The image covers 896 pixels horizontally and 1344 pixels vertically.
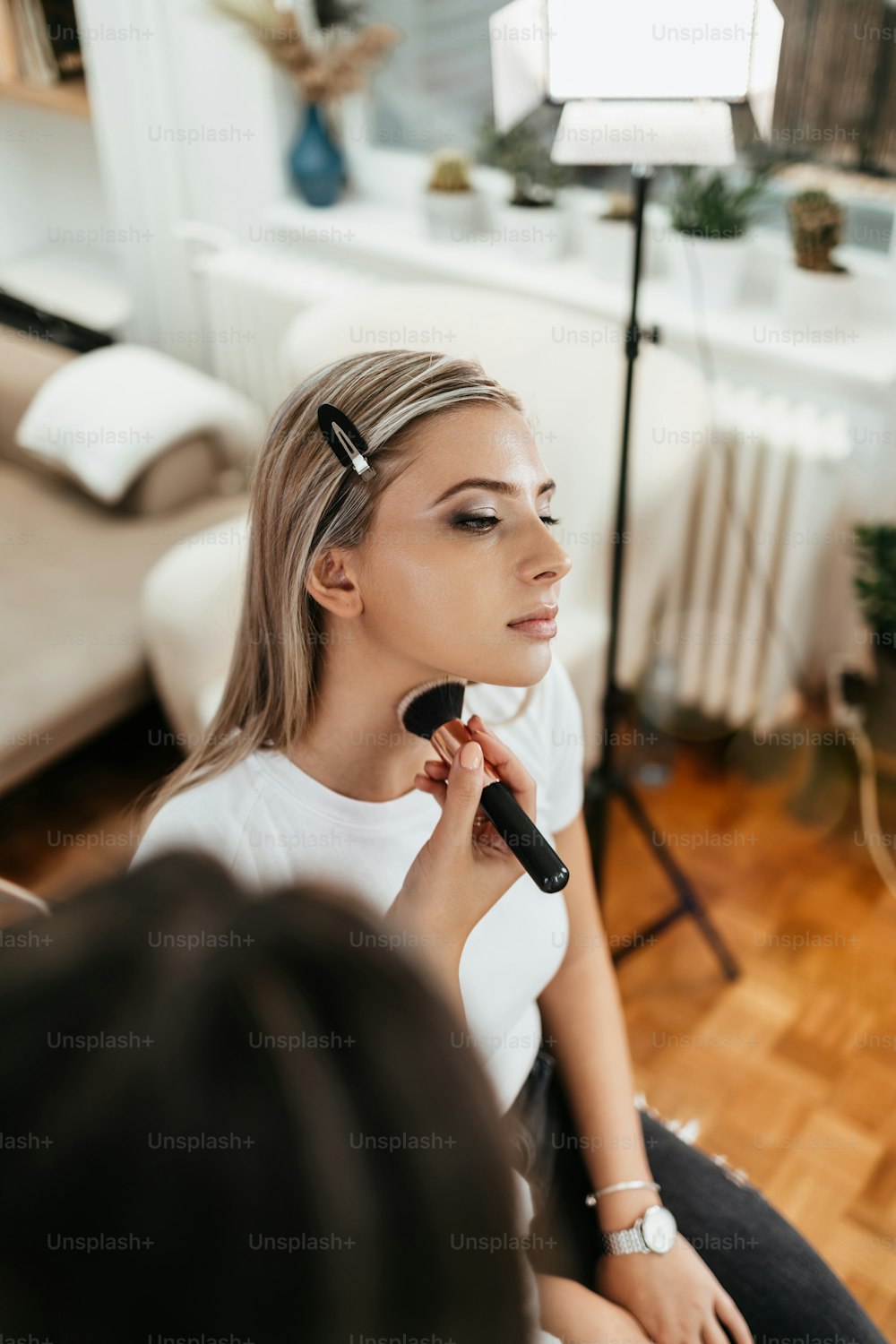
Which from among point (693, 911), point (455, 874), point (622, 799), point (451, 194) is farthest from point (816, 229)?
point (455, 874)

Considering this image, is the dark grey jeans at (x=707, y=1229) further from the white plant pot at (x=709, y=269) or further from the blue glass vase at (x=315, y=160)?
the blue glass vase at (x=315, y=160)

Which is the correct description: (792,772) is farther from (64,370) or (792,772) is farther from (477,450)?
(64,370)

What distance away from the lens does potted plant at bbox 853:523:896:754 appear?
1.97 meters

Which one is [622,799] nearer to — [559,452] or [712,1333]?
[559,452]

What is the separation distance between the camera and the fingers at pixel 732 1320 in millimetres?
1013

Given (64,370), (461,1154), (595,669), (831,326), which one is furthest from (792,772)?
(461,1154)

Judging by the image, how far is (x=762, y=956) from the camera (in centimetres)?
197

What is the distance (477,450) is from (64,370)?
1.82 meters

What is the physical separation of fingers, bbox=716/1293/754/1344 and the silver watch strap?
0.24 ft

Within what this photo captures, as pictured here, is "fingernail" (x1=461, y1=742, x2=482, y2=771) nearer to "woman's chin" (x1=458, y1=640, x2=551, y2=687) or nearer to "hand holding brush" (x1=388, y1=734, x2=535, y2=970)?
"hand holding brush" (x1=388, y1=734, x2=535, y2=970)

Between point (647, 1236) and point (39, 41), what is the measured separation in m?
2.97

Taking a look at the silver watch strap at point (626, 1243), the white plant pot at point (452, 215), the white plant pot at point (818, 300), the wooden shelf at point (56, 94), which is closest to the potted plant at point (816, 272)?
the white plant pot at point (818, 300)

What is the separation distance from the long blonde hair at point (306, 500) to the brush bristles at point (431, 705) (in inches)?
3.7

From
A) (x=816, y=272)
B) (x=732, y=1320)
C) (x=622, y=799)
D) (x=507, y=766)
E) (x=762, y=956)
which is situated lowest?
(x=762, y=956)
